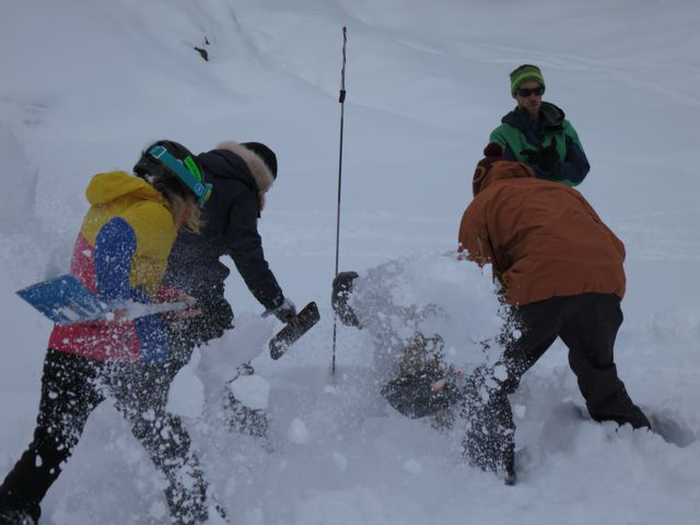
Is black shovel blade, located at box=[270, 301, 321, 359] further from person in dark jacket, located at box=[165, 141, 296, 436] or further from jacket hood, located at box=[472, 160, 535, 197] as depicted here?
jacket hood, located at box=[472, 160, 535, 197]

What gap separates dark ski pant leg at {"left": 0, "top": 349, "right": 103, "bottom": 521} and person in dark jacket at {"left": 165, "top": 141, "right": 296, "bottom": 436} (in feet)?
2.35

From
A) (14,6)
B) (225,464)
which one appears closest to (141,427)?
(225,464)

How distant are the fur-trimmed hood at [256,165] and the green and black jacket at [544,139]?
126cm

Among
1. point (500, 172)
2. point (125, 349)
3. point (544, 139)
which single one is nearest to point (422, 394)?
point (500, 172)

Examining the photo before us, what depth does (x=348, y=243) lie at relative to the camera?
6.88 m

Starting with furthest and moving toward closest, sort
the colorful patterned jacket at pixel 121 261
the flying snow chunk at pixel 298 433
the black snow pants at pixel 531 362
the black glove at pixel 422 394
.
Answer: the black glove at pixel 422 394 < the black snow pants at pixel 531 362 < the flying snow chunk at pixel 298 433 < the colorful patterned jacket at pixel 121 261

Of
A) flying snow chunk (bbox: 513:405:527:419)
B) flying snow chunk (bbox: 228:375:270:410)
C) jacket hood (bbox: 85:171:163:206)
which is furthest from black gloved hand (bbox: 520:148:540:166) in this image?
jacket hood (bbox: 85:171:163:206)

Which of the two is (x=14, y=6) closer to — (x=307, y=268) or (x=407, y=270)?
(x=307, y=268)

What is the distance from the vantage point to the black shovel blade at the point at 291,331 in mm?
3051

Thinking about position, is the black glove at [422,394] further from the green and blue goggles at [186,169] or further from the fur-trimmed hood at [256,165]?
the green and blue goggles at [186,169]

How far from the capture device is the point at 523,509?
7.74ft

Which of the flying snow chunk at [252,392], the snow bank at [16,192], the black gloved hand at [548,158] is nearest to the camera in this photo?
the flying snow chunk at [252,392]

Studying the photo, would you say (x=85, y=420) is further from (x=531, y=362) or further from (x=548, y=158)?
(x=548, y=158)

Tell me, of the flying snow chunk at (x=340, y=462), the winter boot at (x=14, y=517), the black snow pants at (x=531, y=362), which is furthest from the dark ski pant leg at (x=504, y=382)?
the winter boot at (x=14, y=517)
